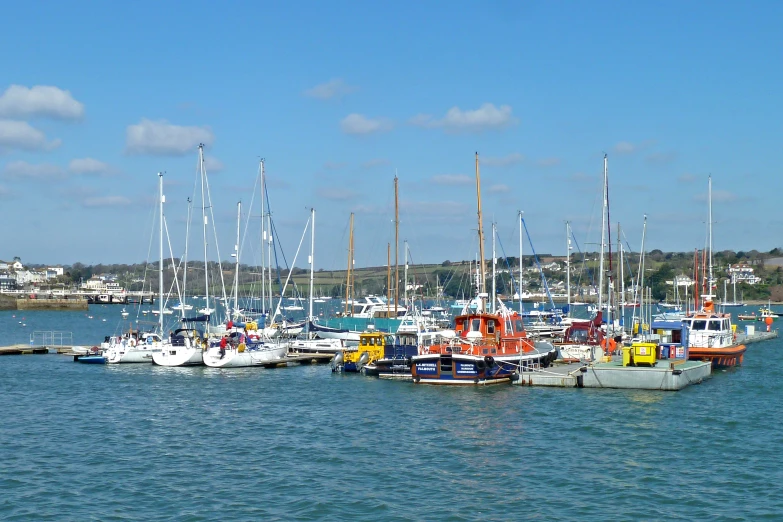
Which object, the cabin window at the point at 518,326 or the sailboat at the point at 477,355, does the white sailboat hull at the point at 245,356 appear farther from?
the cabin window at the point at 518,326

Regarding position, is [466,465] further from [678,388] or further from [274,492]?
[678,388]

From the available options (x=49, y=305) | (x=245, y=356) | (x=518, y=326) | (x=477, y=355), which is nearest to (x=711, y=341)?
(x=518, y=326)

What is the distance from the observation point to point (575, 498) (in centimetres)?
2244

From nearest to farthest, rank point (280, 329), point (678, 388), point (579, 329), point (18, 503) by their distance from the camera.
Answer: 1. point (18, 503)
2. point (678, 388)
3. point (579, 329)
4. point (280, 329)

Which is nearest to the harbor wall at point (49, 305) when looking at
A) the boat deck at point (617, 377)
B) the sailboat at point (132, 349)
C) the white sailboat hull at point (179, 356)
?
the sailboat at point (132, 349)

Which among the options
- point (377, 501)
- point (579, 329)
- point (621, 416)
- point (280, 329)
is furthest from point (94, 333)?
point (377, 501)

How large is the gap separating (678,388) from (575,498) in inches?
811

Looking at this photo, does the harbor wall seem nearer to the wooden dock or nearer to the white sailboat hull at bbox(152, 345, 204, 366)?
the wooden dock

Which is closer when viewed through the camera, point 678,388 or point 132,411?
point 132,411

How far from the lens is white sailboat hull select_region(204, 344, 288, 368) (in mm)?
52094

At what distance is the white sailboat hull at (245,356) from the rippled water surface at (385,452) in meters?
7.40

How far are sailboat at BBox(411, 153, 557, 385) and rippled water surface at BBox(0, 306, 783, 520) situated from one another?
1.31m

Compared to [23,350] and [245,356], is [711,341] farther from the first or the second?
[23,350]

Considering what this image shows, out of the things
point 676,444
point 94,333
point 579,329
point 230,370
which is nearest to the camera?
point 676,444
